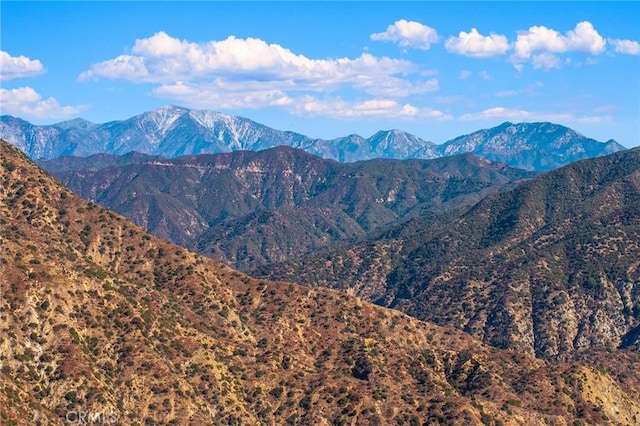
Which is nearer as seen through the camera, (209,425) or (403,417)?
(209,425)

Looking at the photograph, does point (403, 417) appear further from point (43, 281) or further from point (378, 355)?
point (43, 281)

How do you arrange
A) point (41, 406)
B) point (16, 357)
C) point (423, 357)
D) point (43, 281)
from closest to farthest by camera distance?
1. point (41, 406)
2. point (16, 357)
3. point (43, 281)
4. point (423, 357)

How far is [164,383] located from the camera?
150 m

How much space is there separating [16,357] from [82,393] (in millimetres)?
14657

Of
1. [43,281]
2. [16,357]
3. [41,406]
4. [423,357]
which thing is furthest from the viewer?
[423,357]

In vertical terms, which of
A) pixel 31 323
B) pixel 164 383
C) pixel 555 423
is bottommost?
pixel 555 423

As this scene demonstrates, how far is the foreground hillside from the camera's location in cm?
14300

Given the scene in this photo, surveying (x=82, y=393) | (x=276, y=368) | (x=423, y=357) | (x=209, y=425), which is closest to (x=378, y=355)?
(x=423, y=357)

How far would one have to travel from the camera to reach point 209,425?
146 metres

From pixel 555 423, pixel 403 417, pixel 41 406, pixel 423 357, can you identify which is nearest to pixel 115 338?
pixel 41 406

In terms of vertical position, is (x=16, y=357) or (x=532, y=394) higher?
(x=16, y=357)

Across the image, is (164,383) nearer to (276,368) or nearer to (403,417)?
(276,368)

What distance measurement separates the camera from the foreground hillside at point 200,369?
143 meters

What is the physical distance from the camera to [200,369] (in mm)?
162250
